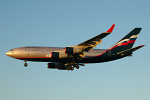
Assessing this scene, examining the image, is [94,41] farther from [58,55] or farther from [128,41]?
[128,41]

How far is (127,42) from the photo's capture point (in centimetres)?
6259

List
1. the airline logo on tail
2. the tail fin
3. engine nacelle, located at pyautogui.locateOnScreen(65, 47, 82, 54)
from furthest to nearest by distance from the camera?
the airline logo on tail < the tail fin < engine nacelle, located at pyautogui.locateOnScreen(65, 47, 82, 54)

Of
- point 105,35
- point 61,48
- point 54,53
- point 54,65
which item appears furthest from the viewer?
point 54,65

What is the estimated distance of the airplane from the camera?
54344mm

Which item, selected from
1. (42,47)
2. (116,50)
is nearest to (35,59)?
(42,47)

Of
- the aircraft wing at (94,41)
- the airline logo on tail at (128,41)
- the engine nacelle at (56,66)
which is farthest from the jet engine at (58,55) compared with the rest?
the airline logo on tail at (128,41)

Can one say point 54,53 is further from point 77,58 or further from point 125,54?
point 125,54

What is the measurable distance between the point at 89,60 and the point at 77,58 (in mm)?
3339

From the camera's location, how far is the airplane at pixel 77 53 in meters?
54.3

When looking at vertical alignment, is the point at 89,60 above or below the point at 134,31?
below

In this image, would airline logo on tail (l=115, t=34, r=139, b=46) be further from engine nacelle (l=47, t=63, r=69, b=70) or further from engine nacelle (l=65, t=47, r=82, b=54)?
engine nacelle (l=47, t=63, r=69, b=70)

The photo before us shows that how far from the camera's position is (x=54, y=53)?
54.6 meters

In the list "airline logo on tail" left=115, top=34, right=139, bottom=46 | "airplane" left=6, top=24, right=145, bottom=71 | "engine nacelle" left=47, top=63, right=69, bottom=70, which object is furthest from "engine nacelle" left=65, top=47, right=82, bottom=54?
"airline logo on tail" left=115, top=34, right=139, bottom=46

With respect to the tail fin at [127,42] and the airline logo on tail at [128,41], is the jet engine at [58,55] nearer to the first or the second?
the tail fin at [127,42]
